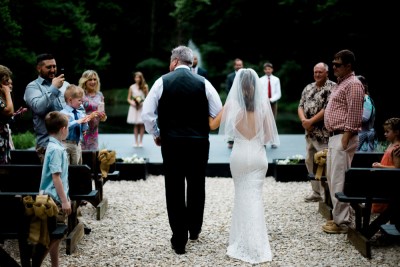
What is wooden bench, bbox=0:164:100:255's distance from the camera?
5340mm

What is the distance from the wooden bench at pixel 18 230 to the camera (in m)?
4.21

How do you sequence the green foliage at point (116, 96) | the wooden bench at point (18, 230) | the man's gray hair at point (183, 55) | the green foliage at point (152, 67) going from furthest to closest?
the green foliage at point (152, 67), the green foliage at point (116, 96), the man's gray hair at point (183, 55), the wooden bench at point (18, 230)

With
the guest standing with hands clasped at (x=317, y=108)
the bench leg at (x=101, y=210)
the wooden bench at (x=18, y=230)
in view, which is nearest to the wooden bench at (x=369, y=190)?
the guest standing with hands clasped at (x=317, y=108)

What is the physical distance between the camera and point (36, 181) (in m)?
5.38

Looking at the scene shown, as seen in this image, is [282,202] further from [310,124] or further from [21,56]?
[21,56]

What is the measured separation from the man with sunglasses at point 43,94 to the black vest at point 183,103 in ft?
4.20

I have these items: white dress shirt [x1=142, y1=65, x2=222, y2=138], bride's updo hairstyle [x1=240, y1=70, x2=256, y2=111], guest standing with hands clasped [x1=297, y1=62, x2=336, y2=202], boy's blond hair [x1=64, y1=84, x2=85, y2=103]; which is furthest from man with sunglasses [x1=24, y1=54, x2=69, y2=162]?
guest standing with hands clasped [x1=297, y1=62, x2=336, y2=202]

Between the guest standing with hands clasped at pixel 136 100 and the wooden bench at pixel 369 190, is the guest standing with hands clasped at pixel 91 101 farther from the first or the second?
the guest standing with hands clasped at pixel 136 100

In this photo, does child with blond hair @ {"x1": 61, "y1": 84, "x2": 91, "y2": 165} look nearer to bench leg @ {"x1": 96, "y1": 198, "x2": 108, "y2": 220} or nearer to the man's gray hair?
bench leg @ {"x1": 96, "y1": 198, "x2": 108, "y2": 220}

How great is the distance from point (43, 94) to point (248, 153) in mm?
2383

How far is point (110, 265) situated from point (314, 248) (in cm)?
214

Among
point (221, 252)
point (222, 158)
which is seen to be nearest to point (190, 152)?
point (221, 252)

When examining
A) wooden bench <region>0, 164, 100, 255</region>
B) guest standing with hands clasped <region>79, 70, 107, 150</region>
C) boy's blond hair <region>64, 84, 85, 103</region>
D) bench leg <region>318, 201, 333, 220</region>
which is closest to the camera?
wooden bench <region>0, 164, 100, 255</region>

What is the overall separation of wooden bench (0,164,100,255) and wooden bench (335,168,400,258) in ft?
8.56
